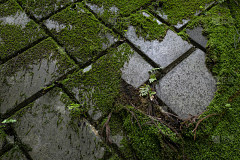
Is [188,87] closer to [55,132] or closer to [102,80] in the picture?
[102,80]

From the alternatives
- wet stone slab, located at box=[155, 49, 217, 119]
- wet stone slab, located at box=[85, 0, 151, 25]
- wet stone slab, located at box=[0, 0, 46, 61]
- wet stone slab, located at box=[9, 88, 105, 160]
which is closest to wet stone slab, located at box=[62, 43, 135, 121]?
wet stone slab, located at box=[9, 88, 105, 160]

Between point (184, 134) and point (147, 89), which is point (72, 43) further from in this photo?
point (184, 134)

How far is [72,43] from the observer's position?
224cm

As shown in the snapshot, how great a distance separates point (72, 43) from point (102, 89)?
0.79 meters

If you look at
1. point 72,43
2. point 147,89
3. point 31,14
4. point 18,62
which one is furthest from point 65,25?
point 147,89

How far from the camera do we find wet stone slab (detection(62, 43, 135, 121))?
1.84m

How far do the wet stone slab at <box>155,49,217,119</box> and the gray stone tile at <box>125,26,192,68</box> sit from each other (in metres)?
0.14

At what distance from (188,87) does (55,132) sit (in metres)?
1.51

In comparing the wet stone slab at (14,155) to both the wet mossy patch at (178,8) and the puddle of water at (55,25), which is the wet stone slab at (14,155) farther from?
the wet mossy patch at (178,8)

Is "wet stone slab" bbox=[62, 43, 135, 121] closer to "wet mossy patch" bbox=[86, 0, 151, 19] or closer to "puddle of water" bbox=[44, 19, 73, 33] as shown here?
"wet mossy patch" bbox=[86, 0, 151, 19]

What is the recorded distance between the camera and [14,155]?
160 centimetres

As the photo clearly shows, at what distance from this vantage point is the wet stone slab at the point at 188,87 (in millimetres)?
1826

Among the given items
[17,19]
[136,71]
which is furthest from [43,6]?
[136,71]

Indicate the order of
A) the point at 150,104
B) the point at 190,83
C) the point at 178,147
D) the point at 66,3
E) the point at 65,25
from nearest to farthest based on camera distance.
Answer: the point at 178,147 → the point at 150,104 → the point at 190,83 → the point at 65,25 → the point at 66,3
